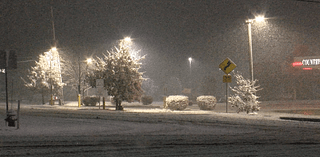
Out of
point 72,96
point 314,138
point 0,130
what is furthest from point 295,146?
point 72,96

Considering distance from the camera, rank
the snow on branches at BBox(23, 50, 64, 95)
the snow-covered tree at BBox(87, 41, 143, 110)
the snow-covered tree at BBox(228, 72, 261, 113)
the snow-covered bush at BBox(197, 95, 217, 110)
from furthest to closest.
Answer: the snow on branches at BBox(23, 50, 64, 95)
the snow-covered bush at BBox(197, 95, 217, 110)
the snow-covered tree at BBox(87, 41, 143, 110)
the snow-covered tree at BBox(228, 72, 261, 113)

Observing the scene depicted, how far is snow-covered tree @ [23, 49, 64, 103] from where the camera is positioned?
47537 mm

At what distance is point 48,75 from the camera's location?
165 ft

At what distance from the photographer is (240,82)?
24703 millimetres

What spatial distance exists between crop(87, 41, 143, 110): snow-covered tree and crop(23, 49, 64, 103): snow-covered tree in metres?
17.4

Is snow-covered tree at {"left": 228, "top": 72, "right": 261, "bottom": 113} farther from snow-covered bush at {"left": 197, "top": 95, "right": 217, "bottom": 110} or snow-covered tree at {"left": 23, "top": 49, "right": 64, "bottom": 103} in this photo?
snow-covered tree at {"left": 23, "top": 49, "right": 64, "bottom": 103}

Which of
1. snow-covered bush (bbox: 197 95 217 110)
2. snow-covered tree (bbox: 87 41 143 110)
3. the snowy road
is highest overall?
snow-covered tree (bbox: 87 41 143 110)

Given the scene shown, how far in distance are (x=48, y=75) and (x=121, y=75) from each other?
23218mm

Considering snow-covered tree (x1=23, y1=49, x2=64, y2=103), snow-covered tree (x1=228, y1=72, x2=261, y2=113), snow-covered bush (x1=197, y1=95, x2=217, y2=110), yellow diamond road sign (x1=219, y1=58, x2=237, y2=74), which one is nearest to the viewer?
snow-covered tree (x1=228, y1=72, x2=261, y2=113)

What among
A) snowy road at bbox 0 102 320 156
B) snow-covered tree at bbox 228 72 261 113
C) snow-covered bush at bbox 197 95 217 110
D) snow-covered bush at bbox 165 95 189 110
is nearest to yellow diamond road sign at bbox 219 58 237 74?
snow-covered tree at bbox 228 72 261 113

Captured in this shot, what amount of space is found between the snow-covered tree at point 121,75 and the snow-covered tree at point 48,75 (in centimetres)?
1742

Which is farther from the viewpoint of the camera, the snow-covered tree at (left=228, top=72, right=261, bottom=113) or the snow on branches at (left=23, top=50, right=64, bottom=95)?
the snow on branches at (left=23, top=50, right=64, bottom=95)

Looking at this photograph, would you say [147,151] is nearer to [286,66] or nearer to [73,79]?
[73,79]

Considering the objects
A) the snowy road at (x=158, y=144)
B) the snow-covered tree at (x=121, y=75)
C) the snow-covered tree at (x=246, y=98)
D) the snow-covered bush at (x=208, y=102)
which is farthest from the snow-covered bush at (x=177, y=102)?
the snowy road at (x=158, y=144)
